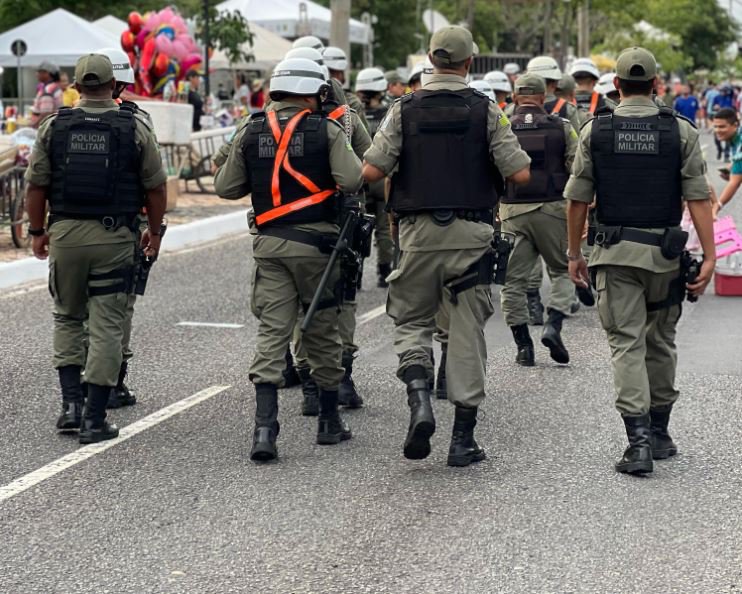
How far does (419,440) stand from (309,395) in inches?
64.4

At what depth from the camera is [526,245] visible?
941cm

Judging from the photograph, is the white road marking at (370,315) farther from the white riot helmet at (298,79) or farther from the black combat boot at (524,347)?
the white riot helmet at (298,79)

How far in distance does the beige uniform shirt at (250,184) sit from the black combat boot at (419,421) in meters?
0.88

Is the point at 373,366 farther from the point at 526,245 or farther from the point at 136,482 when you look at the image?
the point at 136,482

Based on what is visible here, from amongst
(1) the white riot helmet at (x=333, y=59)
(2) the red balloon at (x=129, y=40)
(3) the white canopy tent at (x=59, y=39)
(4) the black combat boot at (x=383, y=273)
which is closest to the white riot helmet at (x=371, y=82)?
(4) the black combat boot at (x=383, y=273)

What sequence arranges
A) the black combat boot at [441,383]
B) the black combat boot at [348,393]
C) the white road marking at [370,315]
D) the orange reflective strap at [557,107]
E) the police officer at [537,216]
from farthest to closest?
the white road marking at [370,315]
the orange reflective strap at [557,107]
the police officer at [537,216]
the black combat boot at [441,383]
the black combat boot at [348,393]

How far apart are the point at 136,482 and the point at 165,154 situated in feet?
46.2

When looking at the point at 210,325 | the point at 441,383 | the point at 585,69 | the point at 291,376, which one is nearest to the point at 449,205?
the point at 441,383

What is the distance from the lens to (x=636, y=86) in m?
6.47

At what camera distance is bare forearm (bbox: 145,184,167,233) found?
7262mm

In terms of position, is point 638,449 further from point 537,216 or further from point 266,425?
point 537,216

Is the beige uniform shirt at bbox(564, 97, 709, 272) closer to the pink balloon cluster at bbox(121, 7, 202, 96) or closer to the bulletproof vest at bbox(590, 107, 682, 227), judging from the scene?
the bulletproof vest at bbox(590, 107, 682, 227)

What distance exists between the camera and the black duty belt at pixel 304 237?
6801mm

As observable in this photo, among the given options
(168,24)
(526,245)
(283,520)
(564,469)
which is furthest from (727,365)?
(168,24)
